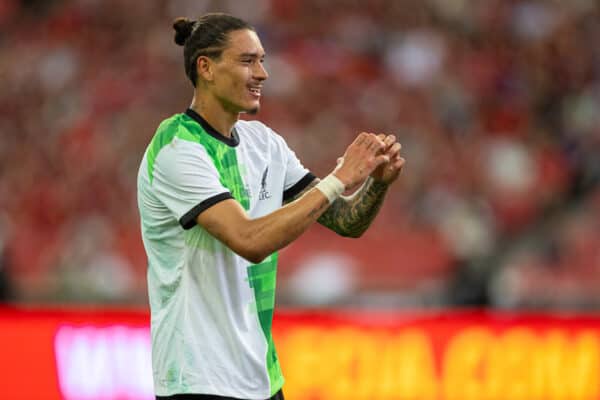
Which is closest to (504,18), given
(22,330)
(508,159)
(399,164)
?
(508,159)

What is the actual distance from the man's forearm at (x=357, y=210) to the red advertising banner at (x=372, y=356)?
11.0 ft

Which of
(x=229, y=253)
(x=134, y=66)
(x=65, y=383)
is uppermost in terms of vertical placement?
(x=134, y=66)

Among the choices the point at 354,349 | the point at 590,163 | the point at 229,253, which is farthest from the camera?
the point at 590,163

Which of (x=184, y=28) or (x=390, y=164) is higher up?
(x=184, y=28)

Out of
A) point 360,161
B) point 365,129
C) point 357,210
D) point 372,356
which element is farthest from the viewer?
point 365,129

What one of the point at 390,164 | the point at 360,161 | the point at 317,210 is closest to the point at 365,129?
the point at 390,164

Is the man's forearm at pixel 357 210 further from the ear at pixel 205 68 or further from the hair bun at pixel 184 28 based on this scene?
the hair bun at pixel 184 28

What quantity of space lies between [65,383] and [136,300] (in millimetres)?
1281

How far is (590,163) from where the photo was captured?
926cm

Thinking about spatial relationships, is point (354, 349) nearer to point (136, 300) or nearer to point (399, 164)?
point (136, 300)

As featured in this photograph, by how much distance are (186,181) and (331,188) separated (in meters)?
0.41

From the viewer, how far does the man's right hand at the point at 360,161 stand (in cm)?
348

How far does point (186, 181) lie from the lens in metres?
3.47

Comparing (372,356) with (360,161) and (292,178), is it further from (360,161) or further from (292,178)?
(360,161)
